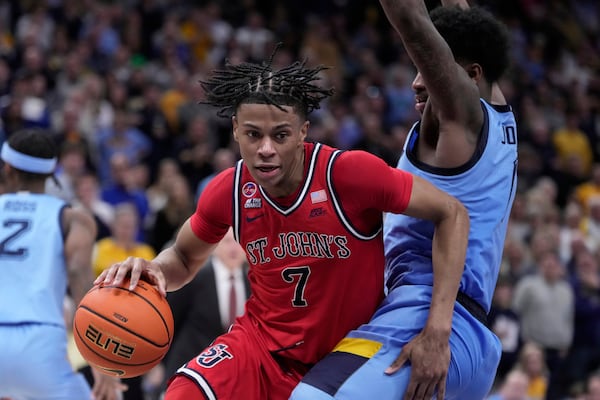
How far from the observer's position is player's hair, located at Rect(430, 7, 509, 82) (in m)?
4.24

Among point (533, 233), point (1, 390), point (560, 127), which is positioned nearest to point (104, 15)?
point (533, 233)

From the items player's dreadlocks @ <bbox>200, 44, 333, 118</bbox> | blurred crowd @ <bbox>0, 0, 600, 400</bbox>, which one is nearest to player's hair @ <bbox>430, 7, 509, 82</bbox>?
player's dreadlocks @ <bbox>200, 44, 333, 118</bbox>

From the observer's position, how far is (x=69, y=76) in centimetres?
1163

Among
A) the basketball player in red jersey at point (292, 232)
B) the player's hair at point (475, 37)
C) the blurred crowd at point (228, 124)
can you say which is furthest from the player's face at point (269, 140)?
the blurred crowd at point (228, 124)

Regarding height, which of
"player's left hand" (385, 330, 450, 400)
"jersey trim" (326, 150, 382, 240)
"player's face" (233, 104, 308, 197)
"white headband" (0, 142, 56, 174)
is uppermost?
"player's face" (233, 104, 308, 197)

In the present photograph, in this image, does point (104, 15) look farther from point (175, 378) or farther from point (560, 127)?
point (175, 378)

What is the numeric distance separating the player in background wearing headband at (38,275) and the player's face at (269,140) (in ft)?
6.14

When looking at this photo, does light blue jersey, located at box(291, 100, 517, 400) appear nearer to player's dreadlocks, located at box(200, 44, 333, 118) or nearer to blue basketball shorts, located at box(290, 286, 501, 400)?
blue basketball shorts, located at box(290, 286, 501, 400)

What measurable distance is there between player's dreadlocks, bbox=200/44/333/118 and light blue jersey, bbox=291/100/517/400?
0.54 m

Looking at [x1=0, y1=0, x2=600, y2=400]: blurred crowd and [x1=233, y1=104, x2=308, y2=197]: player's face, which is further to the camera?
[x1=0, y1=0, x2=600, y2=400]: blurred crowd

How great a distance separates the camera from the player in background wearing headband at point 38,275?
514 centimetres

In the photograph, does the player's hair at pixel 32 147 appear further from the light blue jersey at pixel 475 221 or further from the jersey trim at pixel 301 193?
the light blue jersey at pixel 475 221

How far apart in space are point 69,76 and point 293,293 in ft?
27.2

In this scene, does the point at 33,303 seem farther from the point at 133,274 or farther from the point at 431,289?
the point at 431,289
